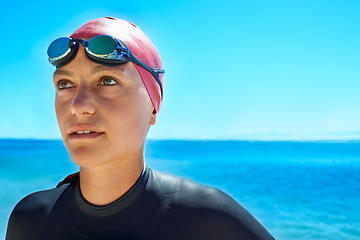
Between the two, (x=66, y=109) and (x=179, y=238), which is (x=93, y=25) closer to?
(x=66, y=109)

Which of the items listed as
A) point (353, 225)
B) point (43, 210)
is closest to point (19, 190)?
point (353, 225)

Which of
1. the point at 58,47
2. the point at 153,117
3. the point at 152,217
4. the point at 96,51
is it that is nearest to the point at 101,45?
the point at 96,51

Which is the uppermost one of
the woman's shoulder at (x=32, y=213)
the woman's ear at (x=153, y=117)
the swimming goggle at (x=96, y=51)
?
the swimming goggle at (x=96, y=51)

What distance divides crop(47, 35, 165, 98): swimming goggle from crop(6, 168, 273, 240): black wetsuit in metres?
0.66

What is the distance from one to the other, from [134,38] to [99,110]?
49 cm

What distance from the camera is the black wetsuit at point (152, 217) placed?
6.18 ft

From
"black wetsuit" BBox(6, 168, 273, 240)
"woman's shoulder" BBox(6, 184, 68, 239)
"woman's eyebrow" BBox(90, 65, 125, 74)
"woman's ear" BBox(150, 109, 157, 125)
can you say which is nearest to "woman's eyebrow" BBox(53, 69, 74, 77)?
"woman's eyebrow" BBox(90, 65, 125, 74)

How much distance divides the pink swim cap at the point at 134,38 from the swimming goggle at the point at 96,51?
0.17 ft

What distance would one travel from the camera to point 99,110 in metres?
1.79

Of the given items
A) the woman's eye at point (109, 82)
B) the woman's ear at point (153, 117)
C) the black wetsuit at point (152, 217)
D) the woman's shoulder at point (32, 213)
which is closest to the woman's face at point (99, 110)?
the woman's eye at point (109, 82)

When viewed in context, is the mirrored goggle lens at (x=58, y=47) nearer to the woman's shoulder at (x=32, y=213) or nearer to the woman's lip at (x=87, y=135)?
the woman's lip at (x=87, y=135)

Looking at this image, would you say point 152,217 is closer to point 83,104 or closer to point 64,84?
point 83,104

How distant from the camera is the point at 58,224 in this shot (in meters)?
2.04

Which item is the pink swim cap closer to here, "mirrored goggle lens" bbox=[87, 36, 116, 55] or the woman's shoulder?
"mirrored goggle lens" bbox=[87, 36, 116, 55]
